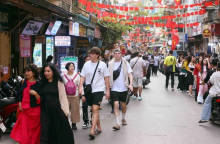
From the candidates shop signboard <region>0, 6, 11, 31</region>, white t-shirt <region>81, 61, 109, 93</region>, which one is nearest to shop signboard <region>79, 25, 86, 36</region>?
shop signboard <region>0, 6, 11, 31</region>

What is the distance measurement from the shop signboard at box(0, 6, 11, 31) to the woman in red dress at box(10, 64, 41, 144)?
6.15m

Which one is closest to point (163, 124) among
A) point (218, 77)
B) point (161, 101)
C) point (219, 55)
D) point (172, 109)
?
point (218, 77)

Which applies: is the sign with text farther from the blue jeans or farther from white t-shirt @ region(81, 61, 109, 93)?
white t-shirt @ region(81, 61, 109, 93)

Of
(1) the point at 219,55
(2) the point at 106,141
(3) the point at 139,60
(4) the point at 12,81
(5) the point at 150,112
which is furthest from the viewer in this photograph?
(1) the point at 219,55

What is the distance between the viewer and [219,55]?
23938 mm

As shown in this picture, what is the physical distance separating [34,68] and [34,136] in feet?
4.09

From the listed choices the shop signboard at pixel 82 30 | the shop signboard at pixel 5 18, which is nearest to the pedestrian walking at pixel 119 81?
the shop signboard at pixel 5 18

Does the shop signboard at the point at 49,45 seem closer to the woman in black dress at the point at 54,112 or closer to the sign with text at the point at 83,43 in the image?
the sign with text at the point at 83,43

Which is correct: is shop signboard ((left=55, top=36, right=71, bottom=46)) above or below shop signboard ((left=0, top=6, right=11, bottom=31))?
below

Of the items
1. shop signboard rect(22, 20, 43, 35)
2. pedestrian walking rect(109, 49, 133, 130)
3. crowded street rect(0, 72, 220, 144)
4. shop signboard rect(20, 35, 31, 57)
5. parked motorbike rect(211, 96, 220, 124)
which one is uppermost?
shop signboard rect(22, 20, 43, 35)

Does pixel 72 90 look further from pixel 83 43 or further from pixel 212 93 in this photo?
pixel 83 43

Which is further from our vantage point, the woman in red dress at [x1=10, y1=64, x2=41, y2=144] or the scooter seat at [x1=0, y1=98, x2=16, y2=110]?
the scooter seat at [x1=0, y1=98, x2=16, y2=110]

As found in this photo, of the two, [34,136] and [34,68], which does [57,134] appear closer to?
[34,136]

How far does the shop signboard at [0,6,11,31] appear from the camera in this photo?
39.4ft
